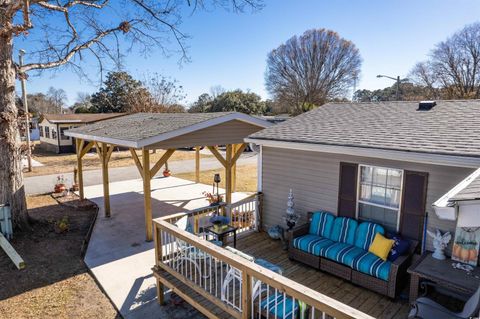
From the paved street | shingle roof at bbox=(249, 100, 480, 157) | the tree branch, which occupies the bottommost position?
the paved street

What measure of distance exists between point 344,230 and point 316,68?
129 ft

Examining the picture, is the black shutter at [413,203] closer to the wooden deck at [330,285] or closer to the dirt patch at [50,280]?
the wooden deck at [330,285]

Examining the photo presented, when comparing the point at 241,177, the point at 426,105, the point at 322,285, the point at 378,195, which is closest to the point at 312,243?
the point at 322,285

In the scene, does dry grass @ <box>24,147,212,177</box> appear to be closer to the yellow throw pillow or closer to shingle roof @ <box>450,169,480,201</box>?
the yellow throw pillow

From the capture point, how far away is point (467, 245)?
15.5 ft

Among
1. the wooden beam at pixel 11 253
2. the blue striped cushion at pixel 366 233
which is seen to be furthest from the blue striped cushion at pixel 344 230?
the wooden beam at pixel 11 253

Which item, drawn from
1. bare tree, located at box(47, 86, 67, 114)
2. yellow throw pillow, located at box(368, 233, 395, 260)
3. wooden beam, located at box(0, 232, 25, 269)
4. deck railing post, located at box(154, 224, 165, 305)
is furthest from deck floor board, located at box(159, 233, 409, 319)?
bare tree, located at box(47, 86, 67, 114)

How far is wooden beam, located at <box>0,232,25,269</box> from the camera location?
20.7 ft

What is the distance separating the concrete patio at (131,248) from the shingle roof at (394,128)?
4072 millimetres

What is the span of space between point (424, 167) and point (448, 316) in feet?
7.87

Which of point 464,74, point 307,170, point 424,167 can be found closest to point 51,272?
point 307,170

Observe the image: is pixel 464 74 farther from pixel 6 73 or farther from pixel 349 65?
pixel 6 73

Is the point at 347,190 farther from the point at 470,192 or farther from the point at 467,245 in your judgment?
the point at 470,192

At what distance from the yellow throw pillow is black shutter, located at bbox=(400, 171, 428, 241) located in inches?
20.4
